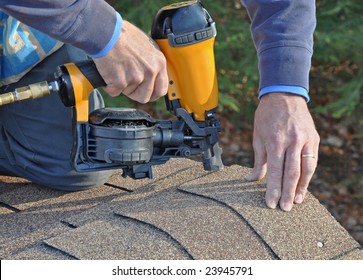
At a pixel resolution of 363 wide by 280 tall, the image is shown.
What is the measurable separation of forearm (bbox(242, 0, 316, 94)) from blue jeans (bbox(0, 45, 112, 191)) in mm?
720

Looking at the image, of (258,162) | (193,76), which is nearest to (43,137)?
(193,76)

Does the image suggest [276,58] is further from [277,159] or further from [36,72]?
[36,72]

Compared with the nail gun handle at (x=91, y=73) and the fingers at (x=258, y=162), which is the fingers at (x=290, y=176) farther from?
the nail gun handle at (x=91, y=73)

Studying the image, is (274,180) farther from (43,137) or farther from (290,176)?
(43,137)

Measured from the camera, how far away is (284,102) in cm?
241

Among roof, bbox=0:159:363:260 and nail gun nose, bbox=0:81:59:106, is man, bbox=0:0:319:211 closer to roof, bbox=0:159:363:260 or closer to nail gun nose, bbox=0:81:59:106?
roof, bbox=0:159:363:260

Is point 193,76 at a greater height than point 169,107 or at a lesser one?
greater

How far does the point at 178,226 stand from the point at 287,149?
46cm

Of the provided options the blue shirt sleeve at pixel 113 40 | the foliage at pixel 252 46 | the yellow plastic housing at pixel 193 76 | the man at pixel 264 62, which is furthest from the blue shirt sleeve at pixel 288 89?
the foliage at pixel 252 46

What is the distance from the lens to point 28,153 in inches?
115

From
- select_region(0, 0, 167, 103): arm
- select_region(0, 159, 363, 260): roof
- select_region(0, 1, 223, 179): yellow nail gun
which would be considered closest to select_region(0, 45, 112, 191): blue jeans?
select_region(0, 159, 363, 260): roof

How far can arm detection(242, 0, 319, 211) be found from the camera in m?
2.36

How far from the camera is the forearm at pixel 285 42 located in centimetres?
245

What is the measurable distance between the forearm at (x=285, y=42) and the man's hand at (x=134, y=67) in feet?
1.27
